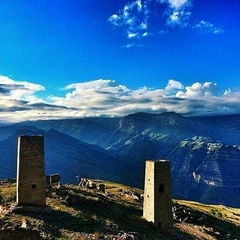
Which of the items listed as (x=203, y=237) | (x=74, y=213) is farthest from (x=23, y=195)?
(x=203, y=237)

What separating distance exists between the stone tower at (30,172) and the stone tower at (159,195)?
15712 millimetres

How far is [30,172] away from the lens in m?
34.7

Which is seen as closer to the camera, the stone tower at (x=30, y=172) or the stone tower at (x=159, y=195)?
the stone tower at (x=30, y=172)

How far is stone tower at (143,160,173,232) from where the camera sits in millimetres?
44250

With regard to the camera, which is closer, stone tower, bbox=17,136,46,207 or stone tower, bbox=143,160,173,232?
stone tower, bbox=17,136,46,207

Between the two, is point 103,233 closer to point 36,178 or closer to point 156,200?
point 36,178

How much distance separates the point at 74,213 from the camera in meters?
35.8

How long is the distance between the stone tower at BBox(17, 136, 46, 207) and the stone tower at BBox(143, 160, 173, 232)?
1571cm

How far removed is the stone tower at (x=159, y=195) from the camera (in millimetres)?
44250

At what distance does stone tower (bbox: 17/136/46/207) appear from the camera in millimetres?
34500

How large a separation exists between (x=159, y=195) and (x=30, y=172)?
18.4m

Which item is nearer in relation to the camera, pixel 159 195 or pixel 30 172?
pixel 30 172

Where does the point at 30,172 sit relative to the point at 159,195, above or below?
above

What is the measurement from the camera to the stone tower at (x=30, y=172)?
3450 cm
